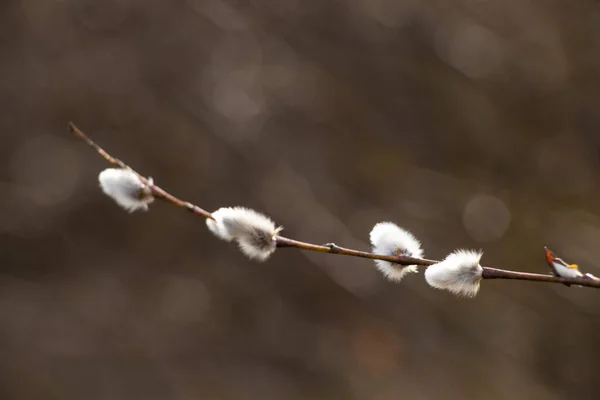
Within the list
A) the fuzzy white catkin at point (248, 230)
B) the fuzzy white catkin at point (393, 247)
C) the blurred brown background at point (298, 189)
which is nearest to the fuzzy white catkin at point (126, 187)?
the fuzzy white catkin at point (248, 230)

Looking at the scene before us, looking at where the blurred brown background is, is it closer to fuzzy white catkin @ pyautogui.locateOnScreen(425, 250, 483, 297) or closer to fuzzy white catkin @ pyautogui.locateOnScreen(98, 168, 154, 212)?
fuzzy white catkin @ pyautogui.locateOnScreen(98, 168, 154, 212)

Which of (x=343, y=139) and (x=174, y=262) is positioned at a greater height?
(x=343, y=139)

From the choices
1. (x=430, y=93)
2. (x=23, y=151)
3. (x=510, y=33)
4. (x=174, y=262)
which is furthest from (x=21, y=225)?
(x=510, y=33)

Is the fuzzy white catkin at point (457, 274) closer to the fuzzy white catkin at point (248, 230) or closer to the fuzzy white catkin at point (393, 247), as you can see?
the fuzzy white catkin at point (393, 247)

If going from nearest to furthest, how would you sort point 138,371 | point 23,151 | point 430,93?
point 138,371 → point 23,151 → point 430,93

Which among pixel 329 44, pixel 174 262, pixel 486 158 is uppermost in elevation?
pixel 329 44

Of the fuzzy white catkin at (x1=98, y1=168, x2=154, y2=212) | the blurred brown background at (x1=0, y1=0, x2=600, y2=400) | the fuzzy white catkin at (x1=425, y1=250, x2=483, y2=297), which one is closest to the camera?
the fuzzy white catkin at (x1=425, y1=250, x2=483, y2=297)

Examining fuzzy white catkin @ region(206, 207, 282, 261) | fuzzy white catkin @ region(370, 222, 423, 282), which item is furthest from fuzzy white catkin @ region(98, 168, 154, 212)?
fuzzy white catkin @ region(370, 222, 423, 282)

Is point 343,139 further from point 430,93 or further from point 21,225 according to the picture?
point 21,225
